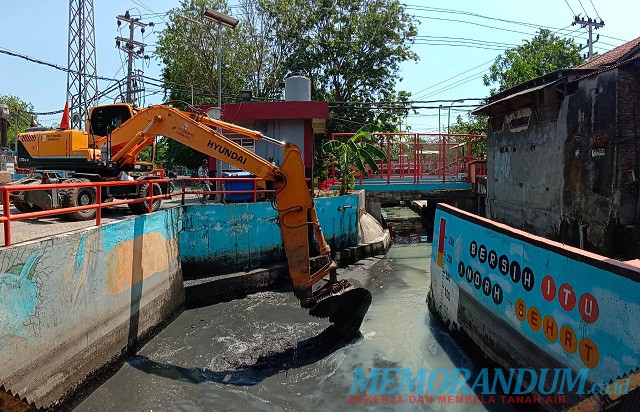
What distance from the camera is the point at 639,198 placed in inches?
350

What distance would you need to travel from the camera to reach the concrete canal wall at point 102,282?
4.73 metres

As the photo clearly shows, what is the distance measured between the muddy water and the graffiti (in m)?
1.45

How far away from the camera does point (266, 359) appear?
22.5 feet

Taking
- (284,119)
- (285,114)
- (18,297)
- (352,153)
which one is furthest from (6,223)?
(352,153)

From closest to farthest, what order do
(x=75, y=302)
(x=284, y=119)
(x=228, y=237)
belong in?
(x=75, y=302)
(x=228, y=237)
(x=284, y=119)

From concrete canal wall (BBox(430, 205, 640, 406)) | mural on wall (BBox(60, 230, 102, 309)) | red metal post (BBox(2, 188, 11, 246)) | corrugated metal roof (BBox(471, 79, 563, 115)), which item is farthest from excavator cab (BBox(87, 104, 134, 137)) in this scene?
corrugated metal roof (BBox(471, 79, 563, 115))

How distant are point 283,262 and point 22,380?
707 centimetres

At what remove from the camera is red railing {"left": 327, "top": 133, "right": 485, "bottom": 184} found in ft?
57.9

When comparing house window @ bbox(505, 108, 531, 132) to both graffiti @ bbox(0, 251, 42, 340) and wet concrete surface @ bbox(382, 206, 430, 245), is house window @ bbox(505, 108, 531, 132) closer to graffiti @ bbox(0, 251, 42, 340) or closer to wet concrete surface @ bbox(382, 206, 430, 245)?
wet concrete surface @ bbox(382, 206, 430, 245)

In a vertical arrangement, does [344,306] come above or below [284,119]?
below

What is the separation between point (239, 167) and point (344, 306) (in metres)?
3.08

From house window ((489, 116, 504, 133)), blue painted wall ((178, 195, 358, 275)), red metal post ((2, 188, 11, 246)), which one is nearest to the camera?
red metal post ((2, 188, 11, 246))

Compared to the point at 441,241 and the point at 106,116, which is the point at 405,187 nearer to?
the point at 441,241

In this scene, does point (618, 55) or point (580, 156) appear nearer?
point (580, 156)
